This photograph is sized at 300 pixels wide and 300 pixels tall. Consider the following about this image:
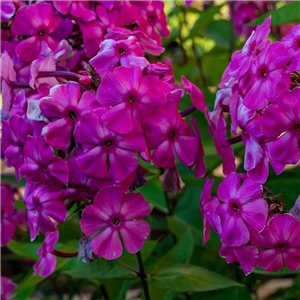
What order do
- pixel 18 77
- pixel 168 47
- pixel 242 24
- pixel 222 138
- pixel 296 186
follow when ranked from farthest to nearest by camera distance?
pixel 168 47, pixel 242 24, pixel 296 186, pixel 18 77, pixel 222 138

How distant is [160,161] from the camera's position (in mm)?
881

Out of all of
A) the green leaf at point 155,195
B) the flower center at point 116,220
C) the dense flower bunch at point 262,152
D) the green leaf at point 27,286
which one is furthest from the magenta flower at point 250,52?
the green leaf at point 27,286

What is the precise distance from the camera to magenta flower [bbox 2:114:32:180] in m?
0.90

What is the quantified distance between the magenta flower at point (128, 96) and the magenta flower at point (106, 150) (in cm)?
1

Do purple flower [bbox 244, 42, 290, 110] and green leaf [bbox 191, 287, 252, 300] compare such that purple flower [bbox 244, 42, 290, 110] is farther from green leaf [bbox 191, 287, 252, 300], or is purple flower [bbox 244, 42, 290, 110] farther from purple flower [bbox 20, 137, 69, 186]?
green leaf [bbox 191, 287, 252, 300]

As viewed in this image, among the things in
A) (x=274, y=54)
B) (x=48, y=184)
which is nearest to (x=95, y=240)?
(x=48, y=184)

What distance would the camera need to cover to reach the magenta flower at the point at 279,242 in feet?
2.58

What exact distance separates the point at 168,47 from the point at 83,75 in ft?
3.07

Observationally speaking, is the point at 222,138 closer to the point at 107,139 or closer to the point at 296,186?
the point at 107,139

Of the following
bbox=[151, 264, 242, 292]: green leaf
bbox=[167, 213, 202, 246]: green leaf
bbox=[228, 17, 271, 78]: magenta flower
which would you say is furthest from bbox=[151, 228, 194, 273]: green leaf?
bbox=[228, 17, 271, 78]: magenta flower

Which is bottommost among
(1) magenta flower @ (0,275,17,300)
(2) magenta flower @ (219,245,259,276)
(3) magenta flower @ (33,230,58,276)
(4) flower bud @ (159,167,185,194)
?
(1) magenta flower @ (0,275,17,300)

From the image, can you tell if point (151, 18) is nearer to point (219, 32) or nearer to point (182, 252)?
point (182, 252)

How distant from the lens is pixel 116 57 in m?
0.91

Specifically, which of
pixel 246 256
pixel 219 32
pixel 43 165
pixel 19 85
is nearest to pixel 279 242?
pixel 246 256
